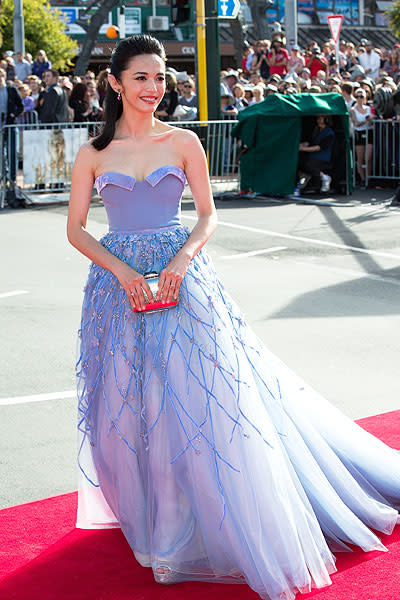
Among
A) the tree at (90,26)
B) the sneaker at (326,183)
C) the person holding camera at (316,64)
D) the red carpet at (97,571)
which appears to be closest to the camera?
the red carpet at (97,571)

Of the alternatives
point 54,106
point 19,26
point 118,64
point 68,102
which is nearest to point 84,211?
point 118,64

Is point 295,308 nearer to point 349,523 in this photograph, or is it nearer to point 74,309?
point 74,309

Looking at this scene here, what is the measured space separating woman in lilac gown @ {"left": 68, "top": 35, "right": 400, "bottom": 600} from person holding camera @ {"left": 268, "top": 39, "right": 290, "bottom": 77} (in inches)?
730

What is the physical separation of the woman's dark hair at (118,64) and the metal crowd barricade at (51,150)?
10.8m

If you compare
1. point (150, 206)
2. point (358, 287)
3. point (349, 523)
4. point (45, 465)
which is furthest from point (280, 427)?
point (358, 287)

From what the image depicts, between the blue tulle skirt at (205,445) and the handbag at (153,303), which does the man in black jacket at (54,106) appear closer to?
the blue tulle skirt at (205,445)

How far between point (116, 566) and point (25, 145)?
472 inches

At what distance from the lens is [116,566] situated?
145 inches

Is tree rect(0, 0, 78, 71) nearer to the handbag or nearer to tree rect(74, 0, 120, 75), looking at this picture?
tree rect(74, 0, 120, 75)

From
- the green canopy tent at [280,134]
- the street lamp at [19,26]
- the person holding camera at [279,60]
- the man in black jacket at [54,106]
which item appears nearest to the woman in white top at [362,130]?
the green canopy tent at [280,134]

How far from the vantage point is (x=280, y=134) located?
49.6 feet

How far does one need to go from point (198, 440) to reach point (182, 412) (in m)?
0.11

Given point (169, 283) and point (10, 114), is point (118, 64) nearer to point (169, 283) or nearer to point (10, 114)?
point (169, 283)

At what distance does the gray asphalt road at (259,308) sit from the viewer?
5.50 meters
